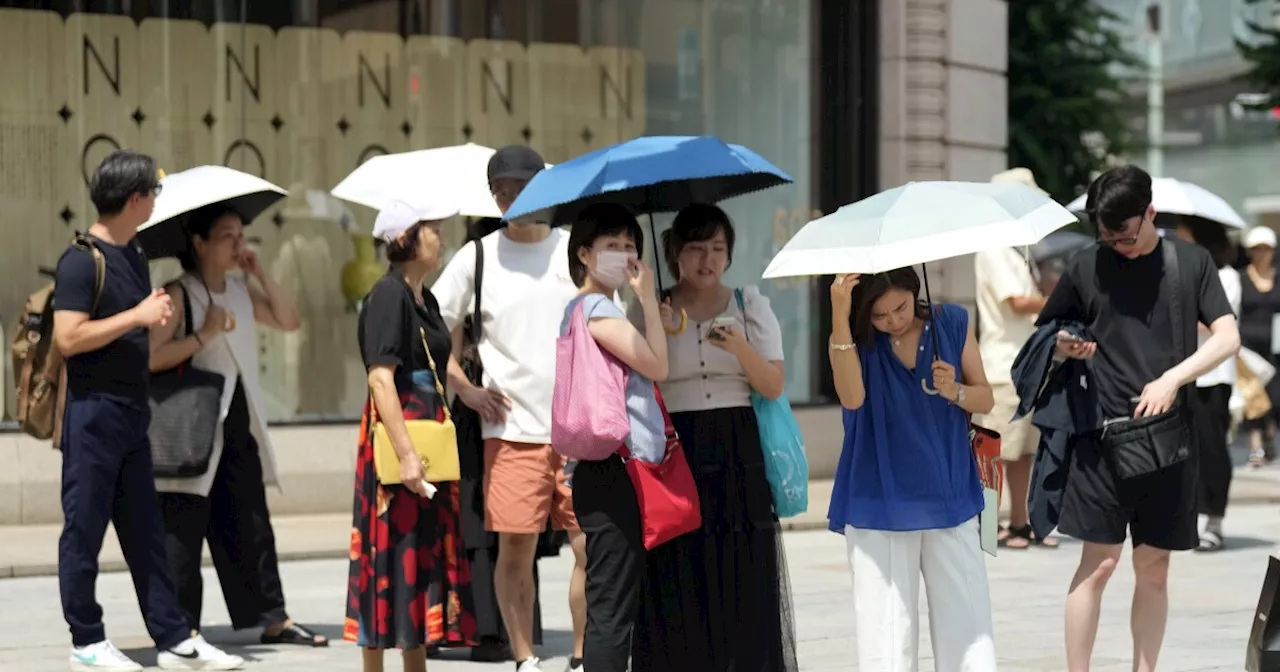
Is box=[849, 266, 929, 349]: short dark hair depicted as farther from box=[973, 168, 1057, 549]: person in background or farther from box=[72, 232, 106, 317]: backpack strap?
box=[973, 168, 1057, 549]: person in background

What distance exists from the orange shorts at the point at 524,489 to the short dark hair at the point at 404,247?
0.94m

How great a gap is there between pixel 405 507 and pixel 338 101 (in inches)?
341

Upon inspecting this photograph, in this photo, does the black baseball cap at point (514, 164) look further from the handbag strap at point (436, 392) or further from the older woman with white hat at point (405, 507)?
the handbag strap at point (436, 392)

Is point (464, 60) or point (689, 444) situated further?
point (464, 60)

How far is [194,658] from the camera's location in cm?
921

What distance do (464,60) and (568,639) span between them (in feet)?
25.2

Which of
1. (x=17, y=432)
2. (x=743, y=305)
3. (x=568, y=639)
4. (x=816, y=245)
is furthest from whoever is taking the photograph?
(x=17, y=432)

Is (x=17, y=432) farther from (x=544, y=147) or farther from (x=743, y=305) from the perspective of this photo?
(x=743, y=305)

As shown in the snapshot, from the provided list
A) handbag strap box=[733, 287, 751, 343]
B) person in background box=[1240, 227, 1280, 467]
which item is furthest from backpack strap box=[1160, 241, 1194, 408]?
person in background box=[1240, 227, 1280, 467]

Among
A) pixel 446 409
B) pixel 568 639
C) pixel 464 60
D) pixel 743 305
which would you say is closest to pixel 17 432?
pixel 464 60

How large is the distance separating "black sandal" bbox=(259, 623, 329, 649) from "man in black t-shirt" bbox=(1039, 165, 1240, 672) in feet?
11.7

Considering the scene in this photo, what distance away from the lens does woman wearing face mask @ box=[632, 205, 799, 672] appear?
6934 millimetres

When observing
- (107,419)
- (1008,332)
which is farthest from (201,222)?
(1008,332)

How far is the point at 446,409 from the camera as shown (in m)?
8.30
